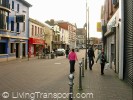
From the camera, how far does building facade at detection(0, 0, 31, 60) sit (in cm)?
3205

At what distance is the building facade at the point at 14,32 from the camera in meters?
32.0

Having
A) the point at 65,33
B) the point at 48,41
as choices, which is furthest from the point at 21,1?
the point at 65,33

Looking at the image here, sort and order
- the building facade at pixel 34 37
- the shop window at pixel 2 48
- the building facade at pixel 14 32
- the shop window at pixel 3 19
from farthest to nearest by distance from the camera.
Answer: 1. the building facade at pixel 34 37
2. the building facade at pixel 14 32
3. the shop window at pixel 2 48
4. the shop window at pixel 3 19

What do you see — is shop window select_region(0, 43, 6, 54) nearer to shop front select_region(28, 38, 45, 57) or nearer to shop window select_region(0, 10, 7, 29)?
shop window select_region(0, 10, 7, 29)

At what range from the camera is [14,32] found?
117ft

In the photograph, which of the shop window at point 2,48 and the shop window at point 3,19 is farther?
the shop window at point 2,48

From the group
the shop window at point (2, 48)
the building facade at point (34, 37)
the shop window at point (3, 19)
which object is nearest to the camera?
the shop window at point (3, 19)

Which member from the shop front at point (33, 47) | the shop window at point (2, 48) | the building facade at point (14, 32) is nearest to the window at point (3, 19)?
the building facade at point (14, 32)

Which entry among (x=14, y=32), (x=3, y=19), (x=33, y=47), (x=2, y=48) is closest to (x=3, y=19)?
(x=3, y=19)

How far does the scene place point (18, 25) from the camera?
3762 cm

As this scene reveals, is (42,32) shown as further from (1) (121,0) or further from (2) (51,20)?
(1) (121,0)

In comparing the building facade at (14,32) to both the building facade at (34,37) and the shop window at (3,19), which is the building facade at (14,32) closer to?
the shop window at (3,19)

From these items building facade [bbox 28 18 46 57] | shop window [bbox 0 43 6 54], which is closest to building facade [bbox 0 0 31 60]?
Answer: shop window [bbox 0 43 6 54]

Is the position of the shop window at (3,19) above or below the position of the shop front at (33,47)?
above
